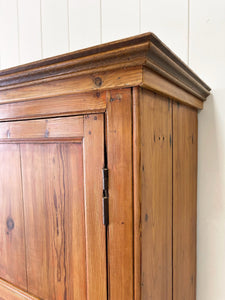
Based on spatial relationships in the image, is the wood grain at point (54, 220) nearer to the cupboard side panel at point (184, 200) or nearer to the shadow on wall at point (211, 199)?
the cupboard side panel at point (184, 200)

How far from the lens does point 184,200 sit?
707 millimetres

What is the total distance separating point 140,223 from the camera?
416 mm

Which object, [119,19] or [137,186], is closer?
[137,186]

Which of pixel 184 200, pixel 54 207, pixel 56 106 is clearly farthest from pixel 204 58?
pixel 54 207

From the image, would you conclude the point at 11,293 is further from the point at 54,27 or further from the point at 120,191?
the point at 54,27

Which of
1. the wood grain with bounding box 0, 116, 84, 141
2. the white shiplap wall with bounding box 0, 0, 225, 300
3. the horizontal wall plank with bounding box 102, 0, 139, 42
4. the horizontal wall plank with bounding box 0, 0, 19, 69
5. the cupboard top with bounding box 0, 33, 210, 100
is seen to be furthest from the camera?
the horizontal wall plank with bounding box 0, 0, 19, 69

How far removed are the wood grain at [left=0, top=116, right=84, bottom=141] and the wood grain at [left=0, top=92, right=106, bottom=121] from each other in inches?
0.5

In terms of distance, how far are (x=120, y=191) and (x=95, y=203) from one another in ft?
0.21

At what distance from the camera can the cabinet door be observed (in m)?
0.46

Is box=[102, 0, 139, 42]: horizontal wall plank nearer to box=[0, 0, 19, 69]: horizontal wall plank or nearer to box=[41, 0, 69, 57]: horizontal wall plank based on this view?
box=[41, 0, 69, 57]: horizontal wall plank

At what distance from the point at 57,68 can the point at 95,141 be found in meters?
0.16

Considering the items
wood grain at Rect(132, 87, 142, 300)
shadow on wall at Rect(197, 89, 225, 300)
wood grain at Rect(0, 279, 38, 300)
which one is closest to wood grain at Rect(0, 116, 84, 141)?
wood grain at Rect(132, 87, 142, 300)

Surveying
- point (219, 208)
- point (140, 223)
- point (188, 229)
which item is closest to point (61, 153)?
point (140, 223)

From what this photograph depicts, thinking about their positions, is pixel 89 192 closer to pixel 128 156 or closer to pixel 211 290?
pixel 128 156
